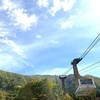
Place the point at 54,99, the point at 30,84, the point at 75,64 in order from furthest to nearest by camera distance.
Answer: the point at 75,64 < the point at 30,84 < the point at 54,99

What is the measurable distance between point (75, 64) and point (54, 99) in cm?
2898

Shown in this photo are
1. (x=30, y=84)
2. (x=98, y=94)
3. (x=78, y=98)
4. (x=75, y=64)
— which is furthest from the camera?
(x=98, y=94)

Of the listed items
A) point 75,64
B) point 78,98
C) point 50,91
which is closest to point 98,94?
point 75,64

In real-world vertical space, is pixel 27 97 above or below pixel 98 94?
below

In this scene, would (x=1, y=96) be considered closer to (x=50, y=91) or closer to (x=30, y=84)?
(x=30, y=84)

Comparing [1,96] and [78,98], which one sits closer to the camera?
[78,98]

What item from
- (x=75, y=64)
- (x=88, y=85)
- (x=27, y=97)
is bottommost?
(x=88, y=85)

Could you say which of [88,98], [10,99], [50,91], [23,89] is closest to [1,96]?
[10,99]

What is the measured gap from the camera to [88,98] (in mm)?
74875

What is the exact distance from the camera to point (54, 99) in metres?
67.8

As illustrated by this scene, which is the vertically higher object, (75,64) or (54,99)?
Answer: (75,64)

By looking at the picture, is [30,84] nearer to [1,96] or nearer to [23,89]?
[23,89]

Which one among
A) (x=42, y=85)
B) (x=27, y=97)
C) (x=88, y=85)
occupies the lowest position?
(x=88, y=85)

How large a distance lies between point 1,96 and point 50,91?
124 ft
